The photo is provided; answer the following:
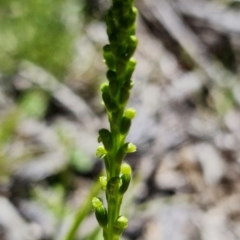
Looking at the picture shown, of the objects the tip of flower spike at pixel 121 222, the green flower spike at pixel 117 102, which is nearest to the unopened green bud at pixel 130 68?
the green flower spike at pixel 117 102

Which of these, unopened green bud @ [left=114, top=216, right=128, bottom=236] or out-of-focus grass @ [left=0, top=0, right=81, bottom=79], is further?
out-of-focus grass @ [left=0, top=0, right=81, bottom=79]

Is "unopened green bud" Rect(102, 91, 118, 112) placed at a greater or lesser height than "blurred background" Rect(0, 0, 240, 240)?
greater

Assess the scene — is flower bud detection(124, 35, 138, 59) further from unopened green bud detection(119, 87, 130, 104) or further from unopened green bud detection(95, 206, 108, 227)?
unopened green bud detection(95, 206, 108, 227)

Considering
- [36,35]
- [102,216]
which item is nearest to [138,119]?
[36,35]

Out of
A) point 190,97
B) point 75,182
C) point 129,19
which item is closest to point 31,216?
point 75,182

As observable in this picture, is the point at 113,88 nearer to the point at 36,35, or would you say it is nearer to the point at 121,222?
the point at 121,222

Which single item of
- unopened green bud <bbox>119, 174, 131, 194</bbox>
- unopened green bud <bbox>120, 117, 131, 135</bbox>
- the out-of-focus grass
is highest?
unopened green bud <bbox>120, 117, 131, 135</bbox>

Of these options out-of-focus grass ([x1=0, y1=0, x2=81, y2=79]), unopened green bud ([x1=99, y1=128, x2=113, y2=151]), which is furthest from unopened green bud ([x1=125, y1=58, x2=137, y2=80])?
out-of-focus grass ([x1=0, y1=0, x2=81, y2=79])

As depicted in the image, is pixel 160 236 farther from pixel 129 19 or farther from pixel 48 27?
pixel 129 19
